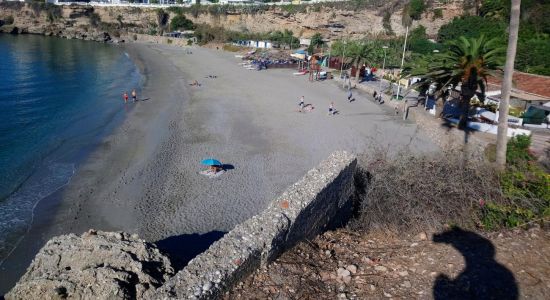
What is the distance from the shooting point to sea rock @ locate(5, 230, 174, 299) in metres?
7.21

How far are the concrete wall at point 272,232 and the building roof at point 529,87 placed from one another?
1882 centimetres

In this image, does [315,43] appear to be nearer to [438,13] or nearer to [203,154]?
[438,13]

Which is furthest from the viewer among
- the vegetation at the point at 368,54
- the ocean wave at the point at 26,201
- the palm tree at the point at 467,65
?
the vegetation at the point at 368,54

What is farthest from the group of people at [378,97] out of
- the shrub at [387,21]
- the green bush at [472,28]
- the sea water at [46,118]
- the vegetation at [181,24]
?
the vegetation at [181,24]

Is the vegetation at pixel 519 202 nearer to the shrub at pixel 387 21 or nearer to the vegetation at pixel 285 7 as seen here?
the shrub at pixel 387 21

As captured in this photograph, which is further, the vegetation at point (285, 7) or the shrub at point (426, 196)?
the vegetation at point (285, 7)

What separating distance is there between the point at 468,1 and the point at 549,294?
189 feet

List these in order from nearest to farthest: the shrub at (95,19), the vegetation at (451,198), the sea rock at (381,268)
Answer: the sea rock at (381,268) → the vegetation at (451,198) → the shrub at (95,19)

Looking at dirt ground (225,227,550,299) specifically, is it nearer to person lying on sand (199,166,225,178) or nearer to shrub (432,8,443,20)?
person lying on sand (199,166,225,178)

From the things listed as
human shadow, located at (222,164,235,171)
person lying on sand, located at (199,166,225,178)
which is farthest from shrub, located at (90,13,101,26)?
person lying on sand, located at (199,166,225,178)

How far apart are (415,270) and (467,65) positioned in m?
15.4

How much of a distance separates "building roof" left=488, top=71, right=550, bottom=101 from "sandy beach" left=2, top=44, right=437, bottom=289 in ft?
21.6

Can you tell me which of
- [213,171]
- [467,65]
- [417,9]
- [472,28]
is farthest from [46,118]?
[417,9]

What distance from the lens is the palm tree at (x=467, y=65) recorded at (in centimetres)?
1941
